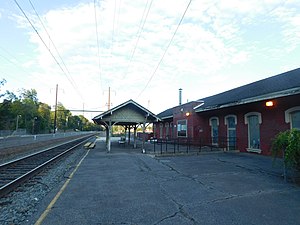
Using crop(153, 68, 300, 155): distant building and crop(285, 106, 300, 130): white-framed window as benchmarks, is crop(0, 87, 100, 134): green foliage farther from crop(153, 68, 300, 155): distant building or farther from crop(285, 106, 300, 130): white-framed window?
crop(285, 106, 300, 130): white-framed window

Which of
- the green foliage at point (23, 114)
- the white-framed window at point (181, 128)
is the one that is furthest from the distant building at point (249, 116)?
the green foliage at point (23, 114)

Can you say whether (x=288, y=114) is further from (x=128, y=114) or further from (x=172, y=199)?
(x=128, y=114)

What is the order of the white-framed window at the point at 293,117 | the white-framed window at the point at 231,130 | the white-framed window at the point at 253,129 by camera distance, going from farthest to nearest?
the white-framed window at the point at 231,130
the white-framed window at the point at 253,129
the white-framed window at the point at 293,117

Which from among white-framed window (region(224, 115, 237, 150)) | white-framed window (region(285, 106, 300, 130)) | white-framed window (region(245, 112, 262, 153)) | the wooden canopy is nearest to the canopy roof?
the wooden canopy

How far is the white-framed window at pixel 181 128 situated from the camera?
72.9 feet

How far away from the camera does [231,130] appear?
1755 centimetres

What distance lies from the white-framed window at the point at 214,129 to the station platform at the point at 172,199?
10611 millimetres

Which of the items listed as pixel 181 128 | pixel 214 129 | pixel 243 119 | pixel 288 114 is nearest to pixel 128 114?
pixel 181 128

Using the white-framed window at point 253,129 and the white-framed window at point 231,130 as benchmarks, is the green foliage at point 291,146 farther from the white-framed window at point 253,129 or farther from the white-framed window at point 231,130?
the white-framed window at point 231,130

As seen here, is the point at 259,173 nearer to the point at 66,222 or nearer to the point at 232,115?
the point at 66,222

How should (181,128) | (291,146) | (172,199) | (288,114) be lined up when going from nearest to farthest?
(172,199)
(291,146)
(288,114)
(181,128)

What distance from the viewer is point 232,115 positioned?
1725 centimetres

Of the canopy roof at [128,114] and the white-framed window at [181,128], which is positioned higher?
the canopy roof at [128,114]

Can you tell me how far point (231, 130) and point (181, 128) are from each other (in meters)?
6.41
